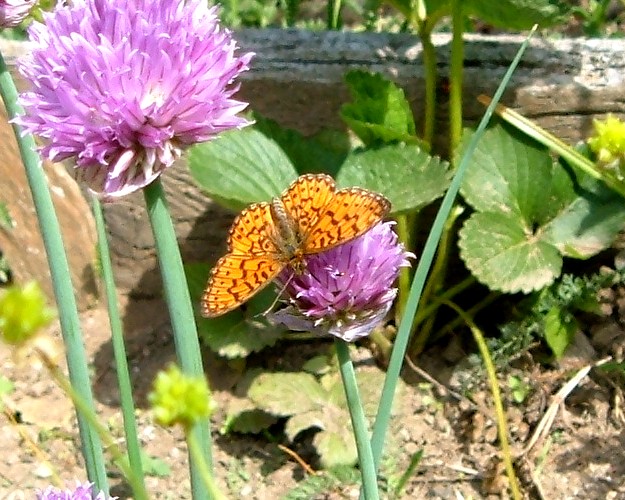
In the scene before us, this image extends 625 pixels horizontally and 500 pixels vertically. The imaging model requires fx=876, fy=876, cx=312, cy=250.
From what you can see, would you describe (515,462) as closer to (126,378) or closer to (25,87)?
(126,378)

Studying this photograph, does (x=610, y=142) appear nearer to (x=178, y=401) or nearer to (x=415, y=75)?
(x=415, y=75)

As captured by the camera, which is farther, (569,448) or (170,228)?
(569,448)

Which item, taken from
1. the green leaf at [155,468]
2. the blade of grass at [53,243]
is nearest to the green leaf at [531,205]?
the green leaf at [155,468]

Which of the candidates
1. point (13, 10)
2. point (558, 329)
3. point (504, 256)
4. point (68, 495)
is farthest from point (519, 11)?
point (68, 495)

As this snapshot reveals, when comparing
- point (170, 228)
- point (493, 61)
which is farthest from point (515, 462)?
point (170, 228)

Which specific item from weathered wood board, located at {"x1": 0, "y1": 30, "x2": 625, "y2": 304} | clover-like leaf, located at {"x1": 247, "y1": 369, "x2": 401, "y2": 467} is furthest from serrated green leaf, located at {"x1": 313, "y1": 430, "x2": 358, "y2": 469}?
weathered wood board, located at {"x1": 0, "y1": 30, "x2": 625, "y2": 304}

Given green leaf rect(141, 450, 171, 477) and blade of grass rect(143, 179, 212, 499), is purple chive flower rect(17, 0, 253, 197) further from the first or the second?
green leaf rect(141, 450, 171, 477)
